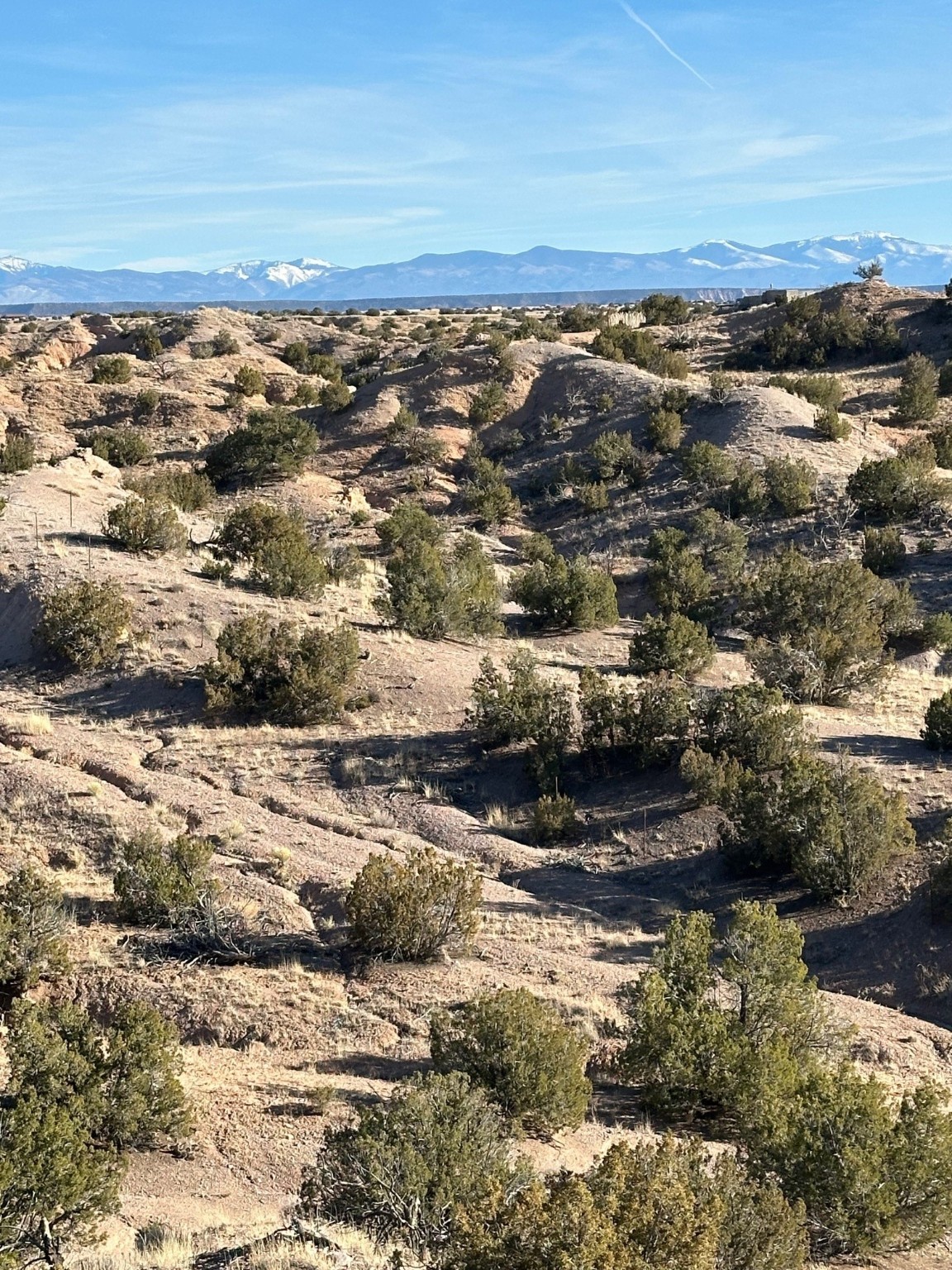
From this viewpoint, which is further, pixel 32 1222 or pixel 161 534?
pixel 161 534

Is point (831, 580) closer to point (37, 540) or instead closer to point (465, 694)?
point (465, 694)

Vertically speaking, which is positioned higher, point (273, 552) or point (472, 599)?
point (273, 552)

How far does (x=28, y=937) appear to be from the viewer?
9.70 m

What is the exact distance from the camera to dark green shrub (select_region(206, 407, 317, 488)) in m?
34.6

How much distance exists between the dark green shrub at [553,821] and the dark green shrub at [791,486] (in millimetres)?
17416

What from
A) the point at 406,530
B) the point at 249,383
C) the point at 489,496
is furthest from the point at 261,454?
the point at 249,383

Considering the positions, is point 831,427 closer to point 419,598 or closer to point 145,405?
point 419,598

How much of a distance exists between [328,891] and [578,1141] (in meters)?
4.69

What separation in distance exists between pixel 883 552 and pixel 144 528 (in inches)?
684

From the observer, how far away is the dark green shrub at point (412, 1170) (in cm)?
621

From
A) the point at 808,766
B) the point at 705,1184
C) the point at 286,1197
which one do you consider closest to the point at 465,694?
the point at 808,766

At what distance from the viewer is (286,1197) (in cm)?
724

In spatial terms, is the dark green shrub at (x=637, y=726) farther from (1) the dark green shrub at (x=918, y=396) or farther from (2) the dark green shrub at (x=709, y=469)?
(1) the dark green shrub at (x=918, y=396)

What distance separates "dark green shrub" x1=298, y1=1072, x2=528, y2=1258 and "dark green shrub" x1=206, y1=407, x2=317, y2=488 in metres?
29.5
